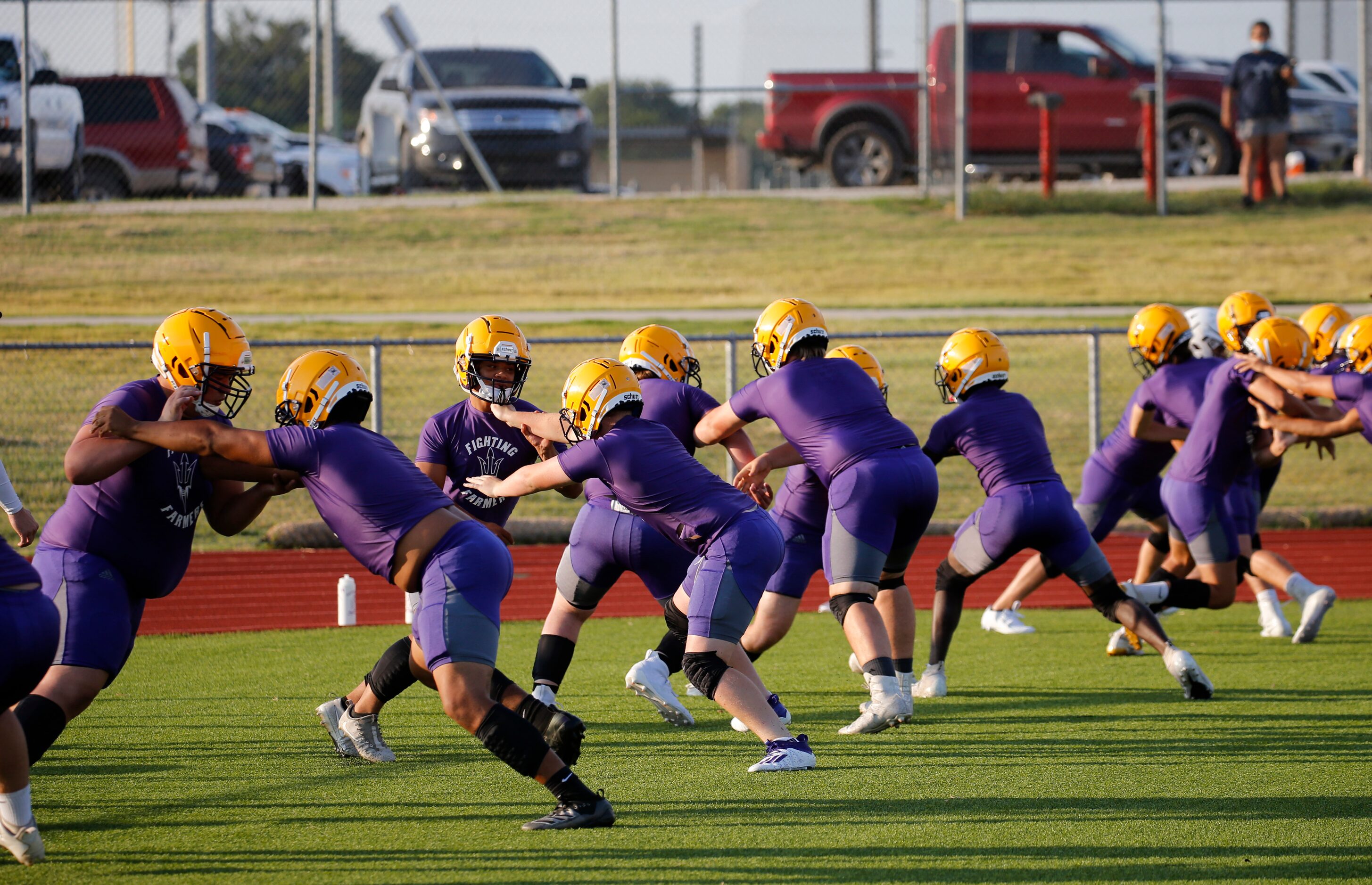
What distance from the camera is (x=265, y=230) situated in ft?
66.5

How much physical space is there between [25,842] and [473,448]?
2.83 m

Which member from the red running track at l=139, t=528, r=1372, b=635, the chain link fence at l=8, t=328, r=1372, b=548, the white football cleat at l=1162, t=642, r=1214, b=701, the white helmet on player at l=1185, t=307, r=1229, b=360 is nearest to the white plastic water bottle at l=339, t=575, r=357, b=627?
the red running track at l=139, t=528, r=1372, b=635

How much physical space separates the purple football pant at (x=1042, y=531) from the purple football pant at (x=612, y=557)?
165 centimetres

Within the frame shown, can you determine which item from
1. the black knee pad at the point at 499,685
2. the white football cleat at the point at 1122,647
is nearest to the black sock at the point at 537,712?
the black knee pad at the point at 499,685

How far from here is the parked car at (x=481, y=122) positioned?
21688mm

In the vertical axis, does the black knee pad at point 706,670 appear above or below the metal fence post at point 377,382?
below

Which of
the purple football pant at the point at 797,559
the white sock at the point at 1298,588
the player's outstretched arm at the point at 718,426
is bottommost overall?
the white sock at the point at 1298,588

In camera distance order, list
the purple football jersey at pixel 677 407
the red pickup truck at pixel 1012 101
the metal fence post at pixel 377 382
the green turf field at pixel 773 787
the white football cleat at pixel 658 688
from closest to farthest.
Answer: the green turf field at pixel 773 787 < the white football cleat at pixel 658 688 < the purple football jersey at pixel 677 407 < the metal fence post at pixel 377 382 < the red pickup truck at pixel 1012 101

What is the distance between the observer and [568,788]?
16.2 feet

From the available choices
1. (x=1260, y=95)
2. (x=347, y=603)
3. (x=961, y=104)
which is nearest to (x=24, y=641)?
(x=347, y=603)

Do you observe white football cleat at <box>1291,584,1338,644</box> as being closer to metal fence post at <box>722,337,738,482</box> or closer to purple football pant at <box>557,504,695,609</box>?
purple football pant at <box>557,504,695,609</box>

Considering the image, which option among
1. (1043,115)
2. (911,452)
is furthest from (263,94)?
(911,452)

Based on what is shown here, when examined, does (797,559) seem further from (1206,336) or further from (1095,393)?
(1095,393)

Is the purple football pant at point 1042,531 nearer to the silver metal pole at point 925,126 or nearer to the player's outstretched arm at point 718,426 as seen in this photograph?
the player's outstretched arm at point 718,426
